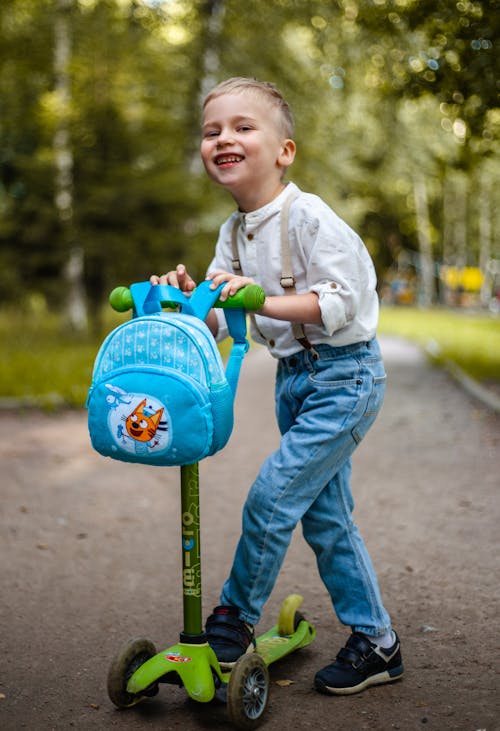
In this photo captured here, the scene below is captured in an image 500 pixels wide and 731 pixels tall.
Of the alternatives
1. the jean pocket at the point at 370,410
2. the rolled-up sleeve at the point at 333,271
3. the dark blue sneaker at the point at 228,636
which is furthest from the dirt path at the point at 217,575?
the rolled-up sleeve at the point at 333,271

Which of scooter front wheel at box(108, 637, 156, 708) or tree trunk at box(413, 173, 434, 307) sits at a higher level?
scooter front wheel at box(108, 637, 156, 708)

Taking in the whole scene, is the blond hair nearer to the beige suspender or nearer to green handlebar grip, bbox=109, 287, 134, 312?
the beige suspender

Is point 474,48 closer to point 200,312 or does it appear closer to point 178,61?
point 200,312

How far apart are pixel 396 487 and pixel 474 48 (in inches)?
176

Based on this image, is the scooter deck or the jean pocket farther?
the scooter deck

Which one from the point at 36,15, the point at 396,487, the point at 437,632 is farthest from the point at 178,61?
the point at 437,632

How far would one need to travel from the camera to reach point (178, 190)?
14219mm

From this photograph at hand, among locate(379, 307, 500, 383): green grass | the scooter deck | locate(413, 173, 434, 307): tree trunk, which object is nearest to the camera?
the scooter deck

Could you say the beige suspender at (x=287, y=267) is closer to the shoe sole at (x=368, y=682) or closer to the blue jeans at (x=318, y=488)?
the blue jeans at (x=318, y=488)

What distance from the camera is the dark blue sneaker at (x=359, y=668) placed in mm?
2854

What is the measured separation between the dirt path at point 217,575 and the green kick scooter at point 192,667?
10 centimetres

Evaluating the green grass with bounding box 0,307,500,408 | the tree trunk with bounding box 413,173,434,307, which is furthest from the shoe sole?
the tree trunk with bounding box 413,173,434,307

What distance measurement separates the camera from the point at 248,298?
2488 mm

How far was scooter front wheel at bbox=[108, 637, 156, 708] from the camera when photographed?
266cm
